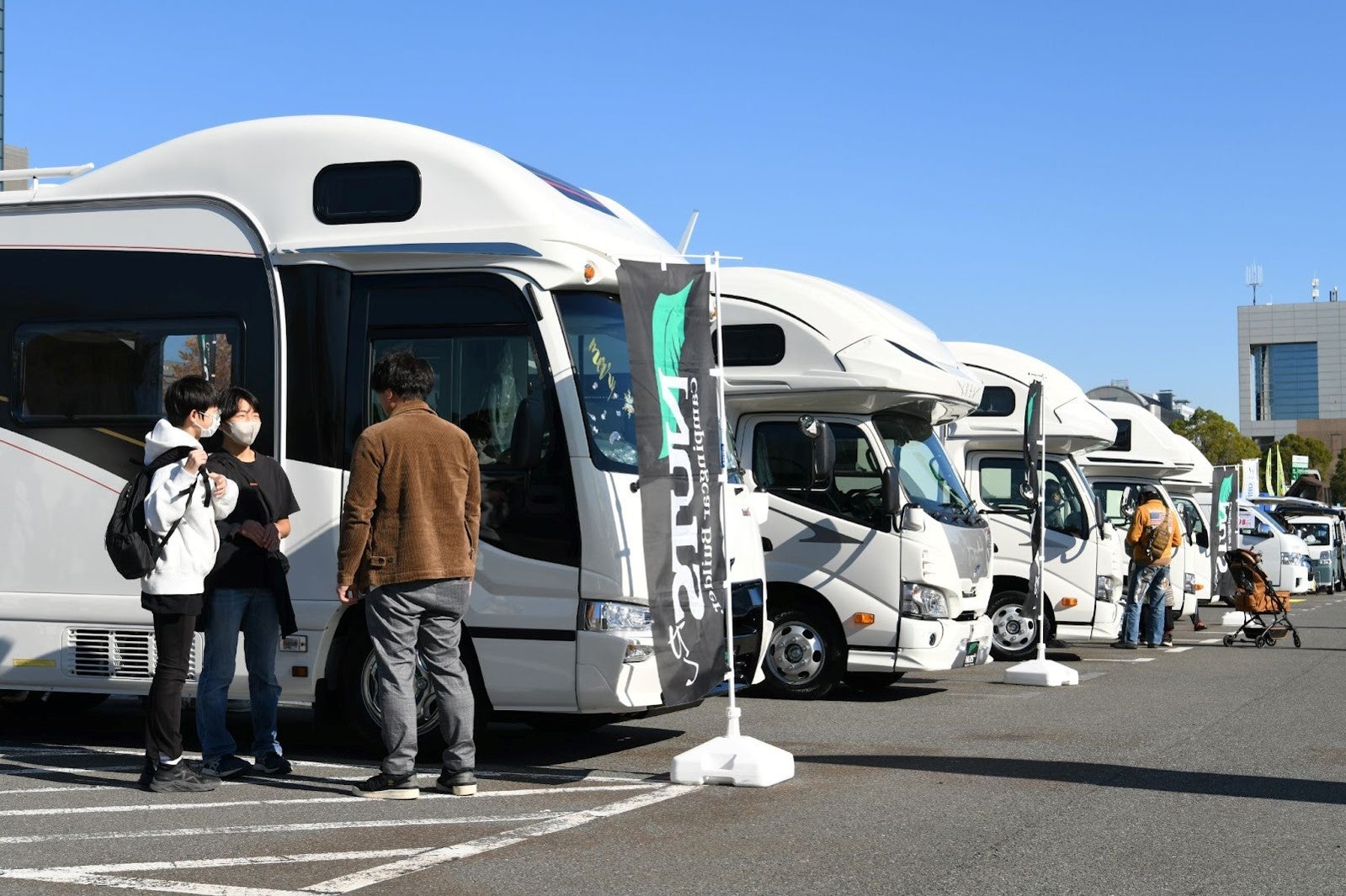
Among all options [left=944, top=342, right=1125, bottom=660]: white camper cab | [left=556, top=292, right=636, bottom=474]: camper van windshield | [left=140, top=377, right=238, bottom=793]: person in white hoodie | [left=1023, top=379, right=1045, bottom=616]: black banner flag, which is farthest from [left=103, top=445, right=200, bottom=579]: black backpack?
[left=944, top=342, right=1125, bottom=660]: white camper cab

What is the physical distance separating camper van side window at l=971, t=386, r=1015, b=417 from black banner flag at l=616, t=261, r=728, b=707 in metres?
8.72

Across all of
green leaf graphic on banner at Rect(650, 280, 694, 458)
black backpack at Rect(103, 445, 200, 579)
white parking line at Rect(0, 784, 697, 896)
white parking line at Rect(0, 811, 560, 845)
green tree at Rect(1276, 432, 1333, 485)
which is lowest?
white parking line at Rect(0, 811, 560, 845)

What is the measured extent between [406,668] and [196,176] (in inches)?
130

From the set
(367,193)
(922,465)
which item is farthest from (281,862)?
(922,465)

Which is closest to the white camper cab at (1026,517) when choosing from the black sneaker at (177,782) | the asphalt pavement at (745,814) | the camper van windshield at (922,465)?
the camper van windshield at (922,465)

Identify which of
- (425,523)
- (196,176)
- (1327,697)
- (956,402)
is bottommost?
(1327,697)

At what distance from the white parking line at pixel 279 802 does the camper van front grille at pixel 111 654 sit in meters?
1.46

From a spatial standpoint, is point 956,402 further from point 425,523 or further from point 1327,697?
point 425,523

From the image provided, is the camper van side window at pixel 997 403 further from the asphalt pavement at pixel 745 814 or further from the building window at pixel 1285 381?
the building window at pixel 1285 381

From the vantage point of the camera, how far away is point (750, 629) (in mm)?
9328

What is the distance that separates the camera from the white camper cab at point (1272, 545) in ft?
102

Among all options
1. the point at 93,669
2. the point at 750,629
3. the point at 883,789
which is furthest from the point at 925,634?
the point at 93,669

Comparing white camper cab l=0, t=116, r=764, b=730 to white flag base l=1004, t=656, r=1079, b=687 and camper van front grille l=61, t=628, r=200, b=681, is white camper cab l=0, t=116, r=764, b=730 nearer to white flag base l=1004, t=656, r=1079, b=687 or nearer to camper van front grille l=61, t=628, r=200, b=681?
camper van front grille l=61, t=628, r=200, b=681

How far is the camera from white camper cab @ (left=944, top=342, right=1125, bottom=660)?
1623cm
